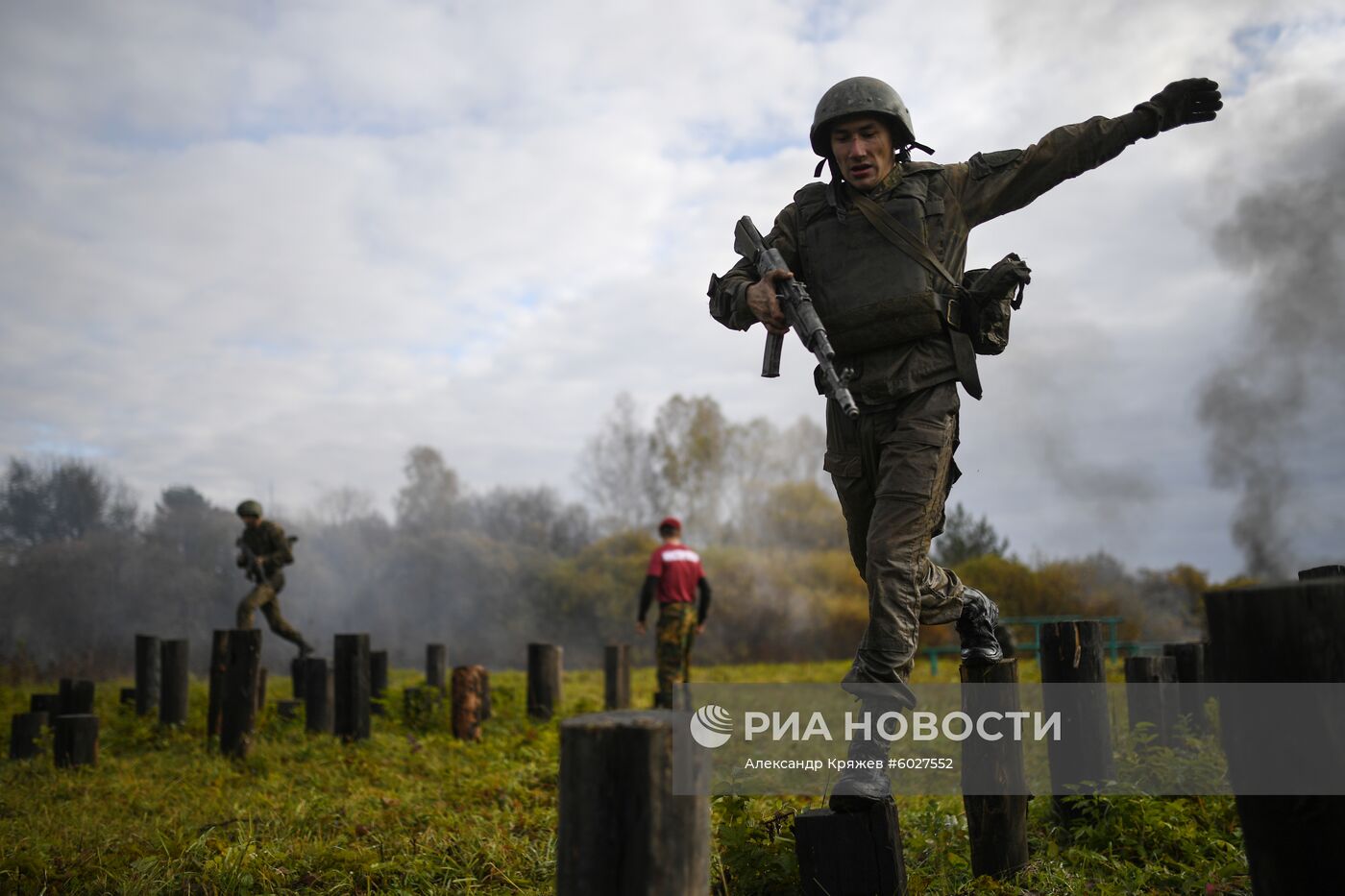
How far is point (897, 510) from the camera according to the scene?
3518 mm

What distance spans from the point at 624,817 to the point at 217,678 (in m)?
7.15

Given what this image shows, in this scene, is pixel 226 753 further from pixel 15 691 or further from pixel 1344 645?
pixel 15 691

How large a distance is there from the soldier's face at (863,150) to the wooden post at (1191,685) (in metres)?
3.73

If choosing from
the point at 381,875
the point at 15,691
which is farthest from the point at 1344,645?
the point at 15,691

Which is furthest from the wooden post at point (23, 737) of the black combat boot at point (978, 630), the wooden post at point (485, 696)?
the black combat boot at point (978, 630)

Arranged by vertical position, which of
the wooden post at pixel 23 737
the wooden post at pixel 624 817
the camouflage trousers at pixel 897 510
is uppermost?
the camouflage trousers at pixel 897 510

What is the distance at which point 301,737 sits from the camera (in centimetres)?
856

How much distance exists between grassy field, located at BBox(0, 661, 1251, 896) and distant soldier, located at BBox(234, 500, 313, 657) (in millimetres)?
5577

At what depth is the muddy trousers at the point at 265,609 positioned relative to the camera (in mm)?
12430

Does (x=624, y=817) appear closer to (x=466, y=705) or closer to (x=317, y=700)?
(x=466, y=705)

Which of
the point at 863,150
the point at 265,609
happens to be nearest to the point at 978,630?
the point at 863,150

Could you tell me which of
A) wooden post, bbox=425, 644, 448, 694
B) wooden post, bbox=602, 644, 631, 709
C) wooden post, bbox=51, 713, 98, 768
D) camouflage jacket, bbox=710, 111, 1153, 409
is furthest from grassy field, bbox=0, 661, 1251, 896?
wooden post, bbox=425, 644, 448, 694

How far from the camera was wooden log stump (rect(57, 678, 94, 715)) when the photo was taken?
9633 mm

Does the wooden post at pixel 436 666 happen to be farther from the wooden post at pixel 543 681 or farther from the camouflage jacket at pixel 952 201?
the camouflage jacket at pixel 952 201
